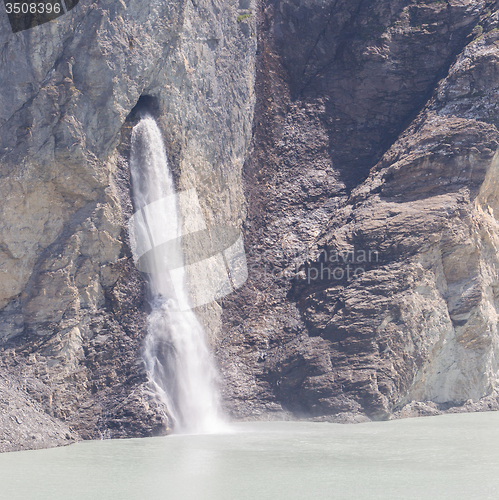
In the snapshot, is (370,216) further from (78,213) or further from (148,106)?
(78,213)

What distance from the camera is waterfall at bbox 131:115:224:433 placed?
20.8 m

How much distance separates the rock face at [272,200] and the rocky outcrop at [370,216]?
0.07m

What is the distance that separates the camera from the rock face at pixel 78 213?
61.8 ft

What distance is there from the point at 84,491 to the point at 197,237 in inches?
482

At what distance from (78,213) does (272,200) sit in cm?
899

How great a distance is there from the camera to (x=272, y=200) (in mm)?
27109

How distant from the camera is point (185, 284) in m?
22.7

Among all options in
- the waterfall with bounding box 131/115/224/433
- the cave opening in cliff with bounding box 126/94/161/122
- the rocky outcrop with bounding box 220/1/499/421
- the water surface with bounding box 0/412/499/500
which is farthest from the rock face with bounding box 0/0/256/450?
the rocky outcrop with bounding box 220/1/499/421

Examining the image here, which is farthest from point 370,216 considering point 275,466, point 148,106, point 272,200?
point 275,466

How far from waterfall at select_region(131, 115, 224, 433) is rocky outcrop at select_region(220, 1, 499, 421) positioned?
3.96 ft

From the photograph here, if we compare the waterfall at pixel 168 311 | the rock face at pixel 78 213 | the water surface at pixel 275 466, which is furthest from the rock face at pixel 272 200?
the water surface at pixel 275 466

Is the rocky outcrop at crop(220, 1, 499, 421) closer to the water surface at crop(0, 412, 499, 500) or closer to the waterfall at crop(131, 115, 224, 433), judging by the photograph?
the waterfall at crop(131, 115, 224, 433)

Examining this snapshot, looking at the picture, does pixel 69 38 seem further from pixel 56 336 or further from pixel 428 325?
pixel 428 325

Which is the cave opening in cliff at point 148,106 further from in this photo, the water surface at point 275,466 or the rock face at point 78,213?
the water surface at point 275,466
